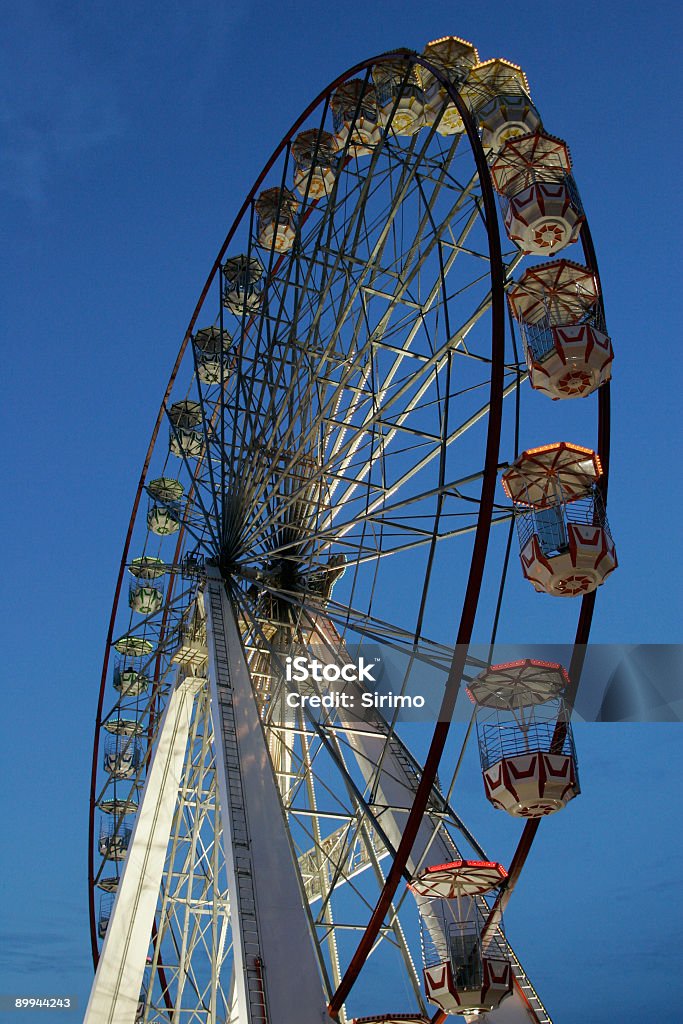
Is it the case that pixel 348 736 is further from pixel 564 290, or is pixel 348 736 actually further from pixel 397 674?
pixel 564 290

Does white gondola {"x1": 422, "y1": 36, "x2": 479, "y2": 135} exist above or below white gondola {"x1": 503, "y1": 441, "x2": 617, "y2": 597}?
above

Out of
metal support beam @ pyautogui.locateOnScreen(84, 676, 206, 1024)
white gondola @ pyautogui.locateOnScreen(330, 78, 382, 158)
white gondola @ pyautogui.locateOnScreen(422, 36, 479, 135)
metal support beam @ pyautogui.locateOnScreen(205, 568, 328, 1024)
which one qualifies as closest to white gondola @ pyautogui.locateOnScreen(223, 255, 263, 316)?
white gondola @ pyautogui.locateOnScreen(330, 78, 382, 158)

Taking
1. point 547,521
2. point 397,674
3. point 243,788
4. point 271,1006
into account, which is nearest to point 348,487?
point 397,674

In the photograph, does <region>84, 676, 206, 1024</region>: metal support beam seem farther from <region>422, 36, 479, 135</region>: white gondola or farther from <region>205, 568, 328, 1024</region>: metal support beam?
<region>422, 36, 479, 135</region>: white gondola

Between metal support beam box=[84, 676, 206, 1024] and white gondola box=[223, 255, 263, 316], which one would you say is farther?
white gondola box=[223, 255, 263, 316]

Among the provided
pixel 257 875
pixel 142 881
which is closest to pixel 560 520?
pixel 257 875

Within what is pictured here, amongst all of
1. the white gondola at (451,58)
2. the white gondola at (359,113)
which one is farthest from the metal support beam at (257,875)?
the white gondola at (451,58)

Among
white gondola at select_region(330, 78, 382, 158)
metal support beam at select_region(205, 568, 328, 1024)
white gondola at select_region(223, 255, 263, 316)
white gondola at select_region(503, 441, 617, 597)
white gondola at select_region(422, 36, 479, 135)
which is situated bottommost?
metal support beam at select_region(205, 568, 328, 1024)

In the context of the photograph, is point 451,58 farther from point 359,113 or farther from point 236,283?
point 236,283

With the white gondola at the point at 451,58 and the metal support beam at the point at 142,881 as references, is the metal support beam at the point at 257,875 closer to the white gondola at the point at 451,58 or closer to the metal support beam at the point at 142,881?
the metal support beam at the point at 142,881

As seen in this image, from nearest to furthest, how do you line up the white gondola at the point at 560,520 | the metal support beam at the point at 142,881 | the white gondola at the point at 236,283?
the white gondola at the point at 560,520 < the metal support beam at the point at 142,881 < the white gondola at the point at 236,283

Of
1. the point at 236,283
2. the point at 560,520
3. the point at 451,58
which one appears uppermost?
the point at 236,283

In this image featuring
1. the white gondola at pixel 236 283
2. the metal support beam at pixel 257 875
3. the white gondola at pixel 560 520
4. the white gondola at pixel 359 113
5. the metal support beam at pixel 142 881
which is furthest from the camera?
the white gondola at pixel 236 283

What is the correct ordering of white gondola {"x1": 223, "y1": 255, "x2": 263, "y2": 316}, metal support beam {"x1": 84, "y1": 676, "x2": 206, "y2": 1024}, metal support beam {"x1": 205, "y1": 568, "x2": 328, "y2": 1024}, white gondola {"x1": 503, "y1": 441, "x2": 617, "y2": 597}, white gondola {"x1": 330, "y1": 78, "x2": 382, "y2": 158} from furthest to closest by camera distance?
1. white gondola {"x1": 223, "y1": 255, "x2": 263, "y2": 316}
2. white gondola {"x1": 330, "y1": 78, "x2": 382, "y2": 158}
3. metal support beam {"x1": 84, "y1": 676, "x2": 206, "y2": 1024}
4. white gondola {"x1": 503, "y1": 441, "x2": 617, "y2": 597}
5. metal support beam {"x1": 205, "y1": 568, "x2": 328, "y2": 1024}
